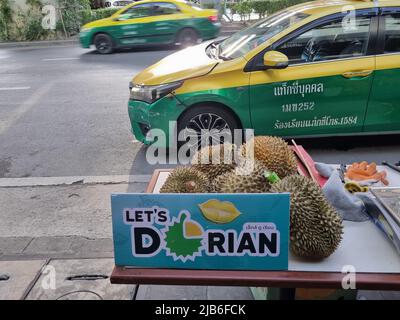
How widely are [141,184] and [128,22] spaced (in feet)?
31.0

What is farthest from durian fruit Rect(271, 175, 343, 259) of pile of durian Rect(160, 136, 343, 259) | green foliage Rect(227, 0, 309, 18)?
green foliage Rect(227, 0, 309, 18)

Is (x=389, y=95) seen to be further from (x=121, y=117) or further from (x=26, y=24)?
(x=26, y=24)

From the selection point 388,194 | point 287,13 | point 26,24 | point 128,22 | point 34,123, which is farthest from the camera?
point 26,24

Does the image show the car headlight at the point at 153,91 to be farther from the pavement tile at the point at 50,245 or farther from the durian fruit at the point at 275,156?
the durian fruit at the point at 275,156

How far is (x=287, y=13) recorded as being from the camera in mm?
5059

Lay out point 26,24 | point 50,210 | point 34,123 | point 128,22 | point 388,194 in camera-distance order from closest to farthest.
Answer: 1. point 388,194
2. point 50,210
3. point 34,123
4. point 128,22
5. point 26,24

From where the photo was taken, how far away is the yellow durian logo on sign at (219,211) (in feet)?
5.29

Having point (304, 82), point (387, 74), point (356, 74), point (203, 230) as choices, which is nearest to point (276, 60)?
point (304, 82)

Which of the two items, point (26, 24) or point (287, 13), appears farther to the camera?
point (26, 24)

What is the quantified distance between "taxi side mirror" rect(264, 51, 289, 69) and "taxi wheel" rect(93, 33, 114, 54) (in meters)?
9.48

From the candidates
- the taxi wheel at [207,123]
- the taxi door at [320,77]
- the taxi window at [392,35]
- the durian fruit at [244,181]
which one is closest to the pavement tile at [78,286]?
the durian fruit at [244,181]

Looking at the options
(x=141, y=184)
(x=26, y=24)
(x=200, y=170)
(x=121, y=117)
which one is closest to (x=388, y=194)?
(x=200, y=170)

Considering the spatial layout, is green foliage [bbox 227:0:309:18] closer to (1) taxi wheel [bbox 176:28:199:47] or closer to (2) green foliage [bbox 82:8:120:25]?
(2) green foliage [bbox 82:8:120:25]

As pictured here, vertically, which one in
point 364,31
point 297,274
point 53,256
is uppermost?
point 364,31
